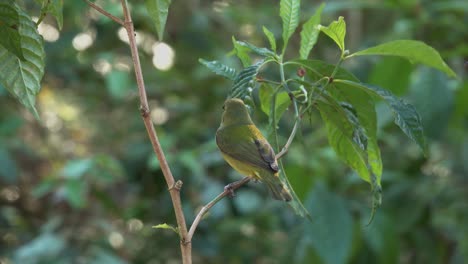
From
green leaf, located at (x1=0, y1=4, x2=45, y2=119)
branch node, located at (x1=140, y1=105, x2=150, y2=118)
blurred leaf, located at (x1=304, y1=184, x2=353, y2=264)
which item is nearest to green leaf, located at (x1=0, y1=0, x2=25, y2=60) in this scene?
green leaf, located at (x1=0, y1=4, x2=45, y2=119)

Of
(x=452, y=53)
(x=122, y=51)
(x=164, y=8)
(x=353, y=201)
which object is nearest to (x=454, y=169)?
(x=353, y=201)

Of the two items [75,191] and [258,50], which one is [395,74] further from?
[258,50]

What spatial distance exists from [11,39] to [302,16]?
9.34ft

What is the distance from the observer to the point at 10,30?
99 centimetres

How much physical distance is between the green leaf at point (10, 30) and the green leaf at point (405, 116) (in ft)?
1.63

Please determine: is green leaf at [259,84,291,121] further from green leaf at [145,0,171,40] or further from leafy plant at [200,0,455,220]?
green leaf at [145,0,171,40]

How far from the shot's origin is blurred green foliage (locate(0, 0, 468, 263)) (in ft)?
9.97

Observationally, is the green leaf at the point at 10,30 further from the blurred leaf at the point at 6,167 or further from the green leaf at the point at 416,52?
the blurred leaf at the point at 6,167

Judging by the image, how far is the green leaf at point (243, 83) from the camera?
106 cm

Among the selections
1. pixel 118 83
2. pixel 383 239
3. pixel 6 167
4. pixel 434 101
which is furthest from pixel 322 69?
pixel 6 167

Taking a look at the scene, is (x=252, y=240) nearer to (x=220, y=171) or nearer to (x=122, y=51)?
(x=220, y=171)

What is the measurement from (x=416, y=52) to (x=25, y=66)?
58 centimetres

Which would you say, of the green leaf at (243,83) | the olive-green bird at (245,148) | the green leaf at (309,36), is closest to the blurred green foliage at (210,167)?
the olive-green bird at (245,148)

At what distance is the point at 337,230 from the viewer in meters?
2.87
